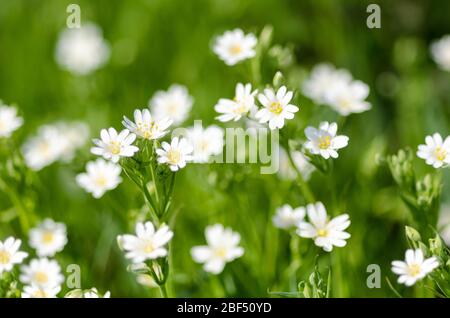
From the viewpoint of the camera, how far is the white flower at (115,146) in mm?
2121

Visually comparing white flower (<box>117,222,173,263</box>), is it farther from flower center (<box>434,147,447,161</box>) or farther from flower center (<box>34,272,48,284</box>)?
flower center (<box>434,147,447,161</box>)

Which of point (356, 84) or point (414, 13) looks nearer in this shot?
point (356, 84)

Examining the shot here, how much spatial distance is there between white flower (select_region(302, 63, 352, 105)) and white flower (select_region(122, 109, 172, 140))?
1014 millimetres

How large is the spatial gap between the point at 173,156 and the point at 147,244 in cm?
29

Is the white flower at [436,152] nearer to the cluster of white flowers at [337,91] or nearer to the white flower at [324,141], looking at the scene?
the white flower at [324,141]

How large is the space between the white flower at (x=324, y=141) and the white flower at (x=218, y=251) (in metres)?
0.43

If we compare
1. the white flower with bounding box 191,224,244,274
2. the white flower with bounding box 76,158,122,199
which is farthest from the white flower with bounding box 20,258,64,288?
the white flower with bounding box 191,224,244,274

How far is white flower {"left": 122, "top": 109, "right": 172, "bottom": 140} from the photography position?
2172 mm
